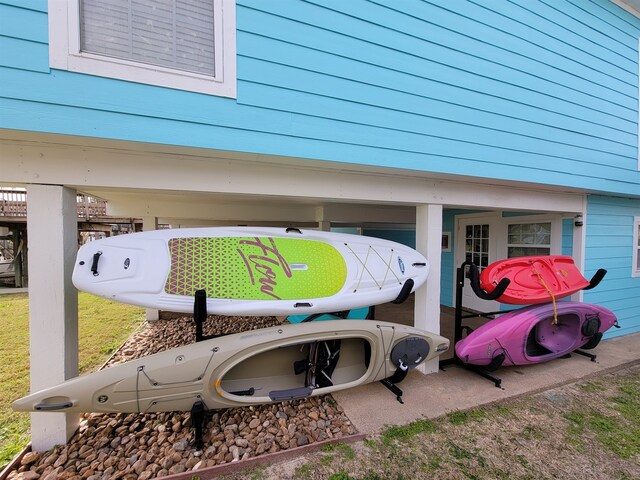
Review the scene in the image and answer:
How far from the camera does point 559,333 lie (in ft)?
11.0

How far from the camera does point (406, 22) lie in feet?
7.96

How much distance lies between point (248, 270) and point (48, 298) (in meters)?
1.38

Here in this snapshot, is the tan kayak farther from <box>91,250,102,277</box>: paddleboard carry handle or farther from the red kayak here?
the red kayak

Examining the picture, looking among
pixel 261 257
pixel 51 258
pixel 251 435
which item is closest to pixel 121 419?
pixel 251 435

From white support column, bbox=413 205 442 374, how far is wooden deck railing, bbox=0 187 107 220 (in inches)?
397

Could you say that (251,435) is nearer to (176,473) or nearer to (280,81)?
(176,473)

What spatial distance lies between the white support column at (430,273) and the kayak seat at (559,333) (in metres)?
1.43

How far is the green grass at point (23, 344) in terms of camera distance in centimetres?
216

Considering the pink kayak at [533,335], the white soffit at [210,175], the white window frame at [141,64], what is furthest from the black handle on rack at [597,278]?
the white window frame at [141,64]

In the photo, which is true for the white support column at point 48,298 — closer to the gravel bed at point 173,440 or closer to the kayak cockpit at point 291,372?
the gravel bed at point 173,440

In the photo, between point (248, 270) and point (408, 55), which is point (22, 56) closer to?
point (248, 270)

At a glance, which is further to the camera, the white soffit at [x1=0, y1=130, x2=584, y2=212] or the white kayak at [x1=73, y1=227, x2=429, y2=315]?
the white kayak at [x1=73, y1=227, x2=429, y2=315]

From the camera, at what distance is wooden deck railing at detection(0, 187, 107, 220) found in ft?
30.6

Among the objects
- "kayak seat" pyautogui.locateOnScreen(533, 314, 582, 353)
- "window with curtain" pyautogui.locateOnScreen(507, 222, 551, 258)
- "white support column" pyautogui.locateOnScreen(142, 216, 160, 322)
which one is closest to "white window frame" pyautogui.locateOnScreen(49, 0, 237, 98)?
"white support column" pyautogui.locateOnScreen(142, 216, 160, 322)
